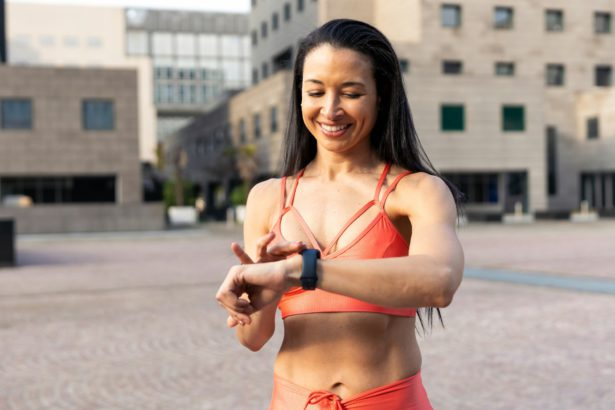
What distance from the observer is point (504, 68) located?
5375 centimetres

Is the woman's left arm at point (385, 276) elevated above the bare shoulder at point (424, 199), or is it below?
below

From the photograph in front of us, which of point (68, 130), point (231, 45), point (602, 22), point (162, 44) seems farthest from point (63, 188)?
point (231, 45)

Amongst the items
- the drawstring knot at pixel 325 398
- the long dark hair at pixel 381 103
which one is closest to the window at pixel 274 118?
the long dark hair at pixel 381 103

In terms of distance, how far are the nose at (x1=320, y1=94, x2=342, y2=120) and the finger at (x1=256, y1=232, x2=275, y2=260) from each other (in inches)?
14.9

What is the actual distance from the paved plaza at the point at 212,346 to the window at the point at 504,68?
129 ft

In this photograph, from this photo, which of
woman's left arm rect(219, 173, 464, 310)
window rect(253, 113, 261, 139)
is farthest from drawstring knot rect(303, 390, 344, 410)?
window rect(253, 113, 261, 139)

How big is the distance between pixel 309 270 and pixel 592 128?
57727 mm

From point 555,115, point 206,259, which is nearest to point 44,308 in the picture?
point 206,259

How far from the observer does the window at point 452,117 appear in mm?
47031

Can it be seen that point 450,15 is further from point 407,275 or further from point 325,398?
point 407,275

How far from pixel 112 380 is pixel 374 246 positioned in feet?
18.7

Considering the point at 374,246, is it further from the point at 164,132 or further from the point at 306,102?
the point at 164,132

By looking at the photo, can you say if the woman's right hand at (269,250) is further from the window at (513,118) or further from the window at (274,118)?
the window at (513,118)

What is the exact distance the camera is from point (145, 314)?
10.9m
